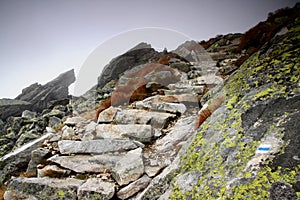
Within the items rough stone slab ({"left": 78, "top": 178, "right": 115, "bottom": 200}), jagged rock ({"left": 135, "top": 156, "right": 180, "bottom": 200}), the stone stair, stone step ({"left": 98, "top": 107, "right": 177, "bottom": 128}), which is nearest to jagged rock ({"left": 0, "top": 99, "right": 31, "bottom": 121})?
the stone stair

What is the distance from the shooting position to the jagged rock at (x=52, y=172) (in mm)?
6066

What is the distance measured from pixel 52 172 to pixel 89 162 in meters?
1.20

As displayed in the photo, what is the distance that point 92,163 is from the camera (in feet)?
20.6

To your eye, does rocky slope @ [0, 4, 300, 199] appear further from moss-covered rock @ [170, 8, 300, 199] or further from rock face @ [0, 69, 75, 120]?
rock face @ [0, 69, 75, 120]

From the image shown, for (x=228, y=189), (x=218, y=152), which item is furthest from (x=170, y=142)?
(x=228, y=189)

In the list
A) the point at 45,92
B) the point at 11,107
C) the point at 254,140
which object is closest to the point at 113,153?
the point at 254,140

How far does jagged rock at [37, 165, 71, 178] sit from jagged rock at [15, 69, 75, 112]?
4973 centimetres

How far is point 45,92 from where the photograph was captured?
55.8 meters

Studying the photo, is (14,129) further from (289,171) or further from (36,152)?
(289,171)

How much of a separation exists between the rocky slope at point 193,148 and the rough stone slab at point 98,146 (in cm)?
4

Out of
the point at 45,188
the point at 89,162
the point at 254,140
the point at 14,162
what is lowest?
the point at 45,188

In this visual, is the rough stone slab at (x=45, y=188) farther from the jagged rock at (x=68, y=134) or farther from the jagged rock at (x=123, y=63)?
the jagged rock at (x=123, y=63)

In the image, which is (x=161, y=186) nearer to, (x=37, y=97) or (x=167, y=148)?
(x=167, y=148)

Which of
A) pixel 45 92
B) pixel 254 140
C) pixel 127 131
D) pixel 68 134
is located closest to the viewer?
pixel 254 140
